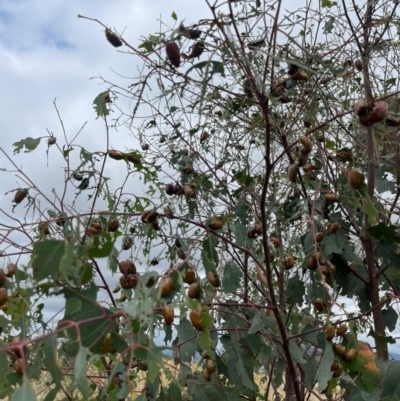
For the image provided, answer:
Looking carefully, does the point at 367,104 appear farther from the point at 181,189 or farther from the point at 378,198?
the point at 378,198

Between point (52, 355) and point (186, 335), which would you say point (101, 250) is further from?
point (186, 335)

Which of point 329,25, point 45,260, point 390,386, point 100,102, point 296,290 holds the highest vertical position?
point 329,25

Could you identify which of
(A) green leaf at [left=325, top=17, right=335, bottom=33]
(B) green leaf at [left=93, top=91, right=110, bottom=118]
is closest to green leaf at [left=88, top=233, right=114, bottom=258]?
(B) green leaf at [left=93, top=91, right=110, bottom=118]

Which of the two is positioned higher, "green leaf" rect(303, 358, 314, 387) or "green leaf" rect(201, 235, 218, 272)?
"green leaf" rect(201, 235, 218, 272)

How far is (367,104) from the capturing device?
1.01 m

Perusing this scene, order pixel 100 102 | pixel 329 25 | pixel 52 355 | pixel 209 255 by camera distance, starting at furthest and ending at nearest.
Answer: pixel 329 25, pixel 100 102, pixel 209 255, pixel 52 355

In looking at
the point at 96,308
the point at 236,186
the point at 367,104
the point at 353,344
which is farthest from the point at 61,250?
the point at 236,186

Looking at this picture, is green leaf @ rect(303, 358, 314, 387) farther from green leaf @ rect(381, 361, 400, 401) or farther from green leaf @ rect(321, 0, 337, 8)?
green leaf @ rect(321, 0, 337, 8)

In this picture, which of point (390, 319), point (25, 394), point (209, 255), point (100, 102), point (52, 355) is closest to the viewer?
point (25, 394)

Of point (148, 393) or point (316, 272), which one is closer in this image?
point (148, 393)

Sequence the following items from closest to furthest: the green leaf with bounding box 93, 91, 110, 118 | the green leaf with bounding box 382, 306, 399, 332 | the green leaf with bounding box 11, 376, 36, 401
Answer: the green leaf with bounding box 11, 376, 36, 401
the green leaf with bounding box 93, 91, 110, 118
the green leaf with bounding box 382, 306, 399, 332

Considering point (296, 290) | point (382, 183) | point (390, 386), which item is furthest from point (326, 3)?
point (390, 386)

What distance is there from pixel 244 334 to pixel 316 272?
0.30 meters

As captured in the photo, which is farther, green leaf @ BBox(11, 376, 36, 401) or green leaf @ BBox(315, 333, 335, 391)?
green leaf @ BBox(315, 333, 335, 391)
